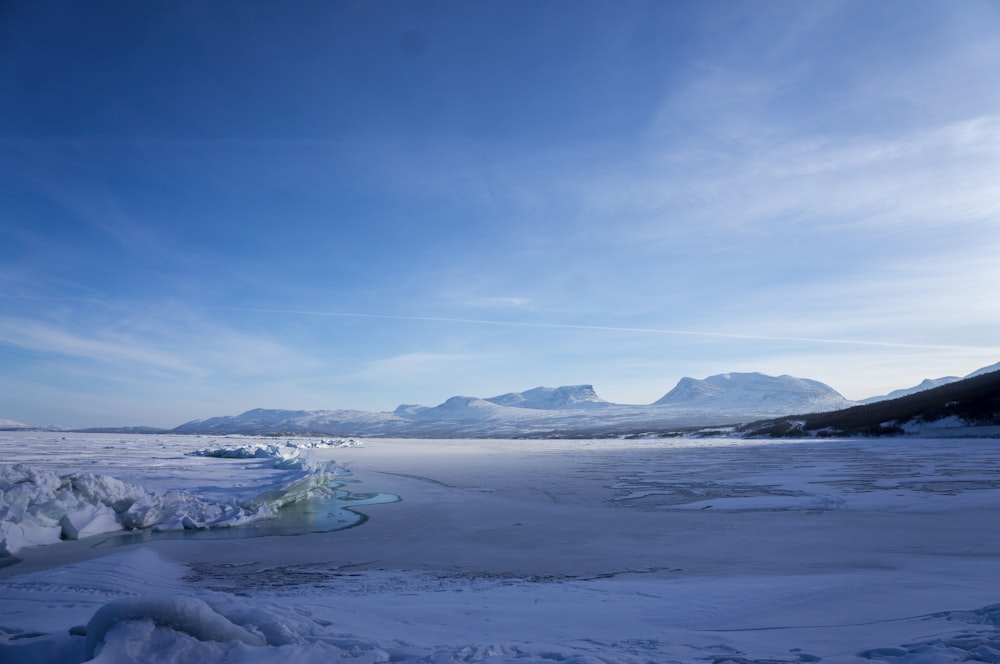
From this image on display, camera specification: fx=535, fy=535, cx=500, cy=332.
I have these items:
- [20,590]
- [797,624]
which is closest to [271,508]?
[20,590]

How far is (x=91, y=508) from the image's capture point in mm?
8234

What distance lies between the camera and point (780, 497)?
9.37m

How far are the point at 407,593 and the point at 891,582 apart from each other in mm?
3791

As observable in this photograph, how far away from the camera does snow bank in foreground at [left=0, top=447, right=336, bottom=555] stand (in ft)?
24.3

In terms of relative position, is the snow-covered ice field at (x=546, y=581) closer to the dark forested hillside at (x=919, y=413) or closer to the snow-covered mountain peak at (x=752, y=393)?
the dark forested hillside at (x=919, y=413)

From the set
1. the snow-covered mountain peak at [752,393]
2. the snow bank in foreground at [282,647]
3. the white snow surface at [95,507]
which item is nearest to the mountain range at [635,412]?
the snow-covered mountain peak at [752,393]

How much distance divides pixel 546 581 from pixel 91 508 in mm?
7531

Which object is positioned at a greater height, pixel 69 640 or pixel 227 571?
pixel 69 640

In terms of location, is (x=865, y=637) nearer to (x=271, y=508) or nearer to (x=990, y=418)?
(x=271, y=508)

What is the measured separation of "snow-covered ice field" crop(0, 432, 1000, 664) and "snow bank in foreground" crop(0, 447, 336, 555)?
0.21 feet

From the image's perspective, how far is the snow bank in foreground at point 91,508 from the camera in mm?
7406

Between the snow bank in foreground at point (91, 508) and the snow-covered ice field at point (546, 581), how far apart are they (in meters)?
0.07

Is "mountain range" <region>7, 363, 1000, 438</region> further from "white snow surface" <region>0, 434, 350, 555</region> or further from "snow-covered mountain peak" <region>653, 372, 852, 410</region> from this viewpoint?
"white snow surface" <region>0, 434, 350, 555</region>

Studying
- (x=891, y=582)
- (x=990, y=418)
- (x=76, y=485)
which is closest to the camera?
(x=891, y=582)
